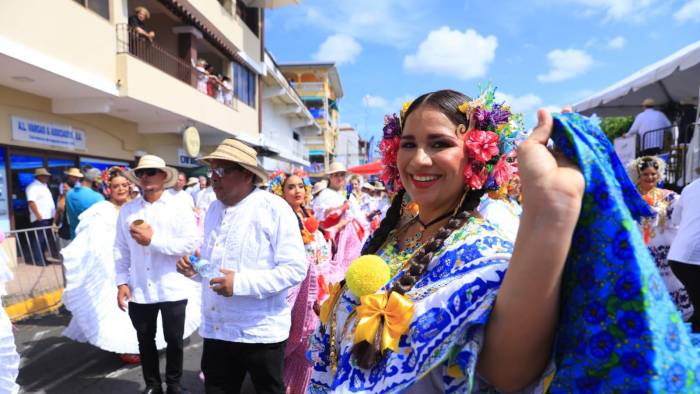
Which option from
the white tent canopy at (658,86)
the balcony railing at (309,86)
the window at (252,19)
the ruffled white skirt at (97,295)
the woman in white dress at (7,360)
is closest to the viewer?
the woman in white dress at (7,360)

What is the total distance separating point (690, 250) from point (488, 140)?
11.0 feet

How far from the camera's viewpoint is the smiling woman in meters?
0.86

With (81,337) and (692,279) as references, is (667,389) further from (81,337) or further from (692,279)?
(81,337)

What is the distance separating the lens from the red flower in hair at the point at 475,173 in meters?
1.44

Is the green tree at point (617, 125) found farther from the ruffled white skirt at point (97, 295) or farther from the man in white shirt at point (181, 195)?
the ruffled white skirt at point (97, 295)

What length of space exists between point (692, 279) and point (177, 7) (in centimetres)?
1320

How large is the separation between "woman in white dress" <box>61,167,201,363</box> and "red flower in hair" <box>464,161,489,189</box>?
4.01 m

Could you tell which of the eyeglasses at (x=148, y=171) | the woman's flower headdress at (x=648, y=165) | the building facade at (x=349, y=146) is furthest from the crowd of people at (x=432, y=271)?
the building facade at (x=349, y=146)

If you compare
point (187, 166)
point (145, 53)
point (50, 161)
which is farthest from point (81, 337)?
point (187, 166)

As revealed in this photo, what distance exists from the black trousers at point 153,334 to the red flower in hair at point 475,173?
2.86 meters

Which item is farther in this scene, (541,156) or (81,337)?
(81,337)

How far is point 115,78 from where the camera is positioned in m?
9.46

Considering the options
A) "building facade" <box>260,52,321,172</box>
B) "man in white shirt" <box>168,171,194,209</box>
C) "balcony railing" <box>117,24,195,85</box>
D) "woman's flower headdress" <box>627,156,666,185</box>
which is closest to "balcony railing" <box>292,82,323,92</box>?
"building facade" <box>260,52,321,172</box>

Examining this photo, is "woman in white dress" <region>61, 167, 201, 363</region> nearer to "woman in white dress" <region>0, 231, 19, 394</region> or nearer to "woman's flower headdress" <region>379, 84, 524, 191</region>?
"woman in white dress" <region>0, 231, 19, 394</region>
